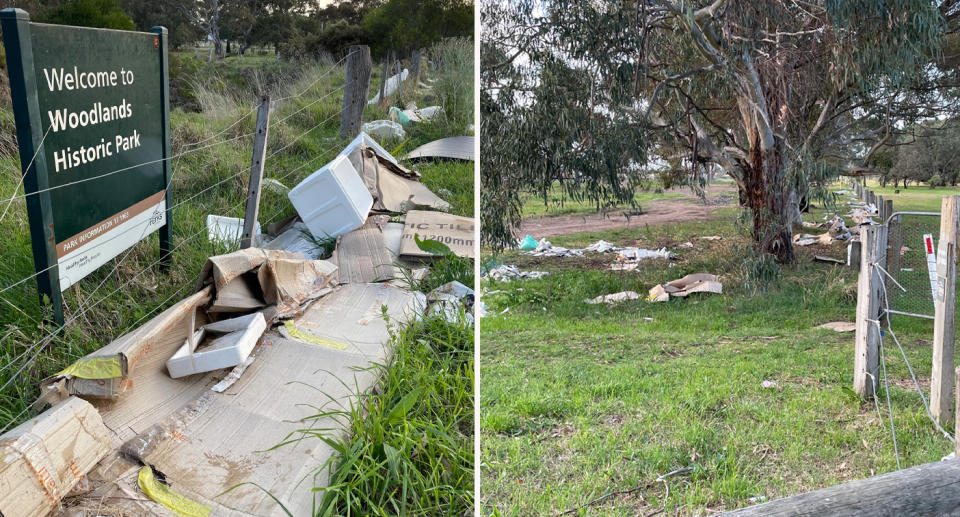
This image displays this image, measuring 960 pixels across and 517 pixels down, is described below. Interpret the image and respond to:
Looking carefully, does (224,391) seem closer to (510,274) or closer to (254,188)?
(254,188)

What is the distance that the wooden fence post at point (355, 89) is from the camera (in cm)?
419

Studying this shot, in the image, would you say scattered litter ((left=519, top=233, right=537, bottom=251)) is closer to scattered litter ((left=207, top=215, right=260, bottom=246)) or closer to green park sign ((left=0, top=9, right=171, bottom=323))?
scattered litter ((left=207, top=215, right=260, bottom=246))

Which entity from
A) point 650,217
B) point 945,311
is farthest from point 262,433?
point 650,217

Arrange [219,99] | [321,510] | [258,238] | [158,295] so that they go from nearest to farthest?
1. [321,510]
2. [158,295]
3. [258,238]
4. [219,99]

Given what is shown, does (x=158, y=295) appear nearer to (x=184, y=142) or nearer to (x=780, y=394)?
(x=184, y=142)

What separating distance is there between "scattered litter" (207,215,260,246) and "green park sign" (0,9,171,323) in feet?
0.66

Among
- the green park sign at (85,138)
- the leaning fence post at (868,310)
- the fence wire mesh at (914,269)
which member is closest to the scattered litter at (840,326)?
the fence wire mesh at (914,269)

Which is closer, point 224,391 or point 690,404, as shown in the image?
point 224,391

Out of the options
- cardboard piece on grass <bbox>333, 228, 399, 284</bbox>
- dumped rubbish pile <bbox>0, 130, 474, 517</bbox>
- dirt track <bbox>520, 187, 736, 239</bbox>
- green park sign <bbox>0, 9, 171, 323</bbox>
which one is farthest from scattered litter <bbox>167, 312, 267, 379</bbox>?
dirt track <bbox>520, 187, 736, 239</bbox>

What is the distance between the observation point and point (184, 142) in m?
3.75

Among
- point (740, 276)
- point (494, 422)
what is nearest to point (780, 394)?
point (494, 422)

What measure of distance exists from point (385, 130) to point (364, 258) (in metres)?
2.72

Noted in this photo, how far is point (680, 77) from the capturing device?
15.2 ft

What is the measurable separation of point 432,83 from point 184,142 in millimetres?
4339
